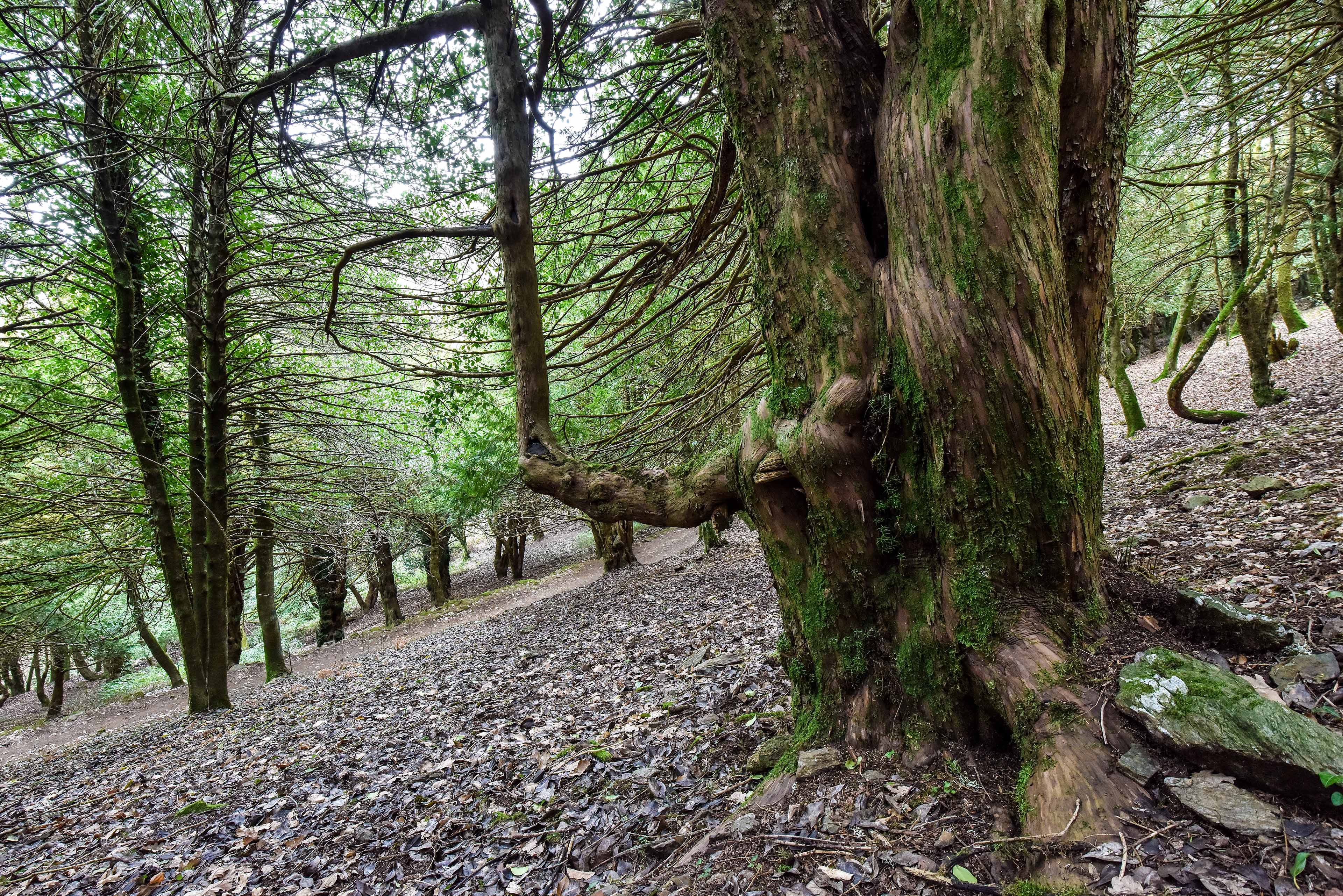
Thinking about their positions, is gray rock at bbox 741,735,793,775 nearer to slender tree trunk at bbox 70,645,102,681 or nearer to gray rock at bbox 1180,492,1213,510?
gray rock at bbox 1180,492,1213,510

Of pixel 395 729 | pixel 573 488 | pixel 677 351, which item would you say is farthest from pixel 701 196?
pixel 395 729

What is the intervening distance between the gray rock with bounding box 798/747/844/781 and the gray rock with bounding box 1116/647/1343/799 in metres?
1.02

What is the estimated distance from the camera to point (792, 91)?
2.32m

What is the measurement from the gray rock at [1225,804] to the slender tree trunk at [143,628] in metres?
12.2

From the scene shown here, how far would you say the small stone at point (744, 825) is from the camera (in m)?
2.12

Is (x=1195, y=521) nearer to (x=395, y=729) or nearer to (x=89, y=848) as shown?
(x=395, y=729)

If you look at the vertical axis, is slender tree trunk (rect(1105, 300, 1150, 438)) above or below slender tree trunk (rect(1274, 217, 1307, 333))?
below

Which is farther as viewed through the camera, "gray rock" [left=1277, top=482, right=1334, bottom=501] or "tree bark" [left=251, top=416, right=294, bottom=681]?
"tree bark" [left=251, top=416, right=294, bottom=681]

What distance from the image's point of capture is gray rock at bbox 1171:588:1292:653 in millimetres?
2035

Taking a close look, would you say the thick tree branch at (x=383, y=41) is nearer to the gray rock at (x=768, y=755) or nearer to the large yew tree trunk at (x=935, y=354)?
the large yew tree trunk at (x=935, y=354)

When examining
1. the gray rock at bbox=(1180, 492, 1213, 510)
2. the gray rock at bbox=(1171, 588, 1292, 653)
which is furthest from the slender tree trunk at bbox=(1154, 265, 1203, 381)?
the gray rock at bbox=(1171, 588, 1292, 653)

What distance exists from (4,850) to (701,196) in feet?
23.8

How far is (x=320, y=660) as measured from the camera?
12031 mm

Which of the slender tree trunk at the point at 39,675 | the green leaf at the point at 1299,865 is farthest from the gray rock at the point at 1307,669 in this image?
the slender tree trunk at the point at 39,675
